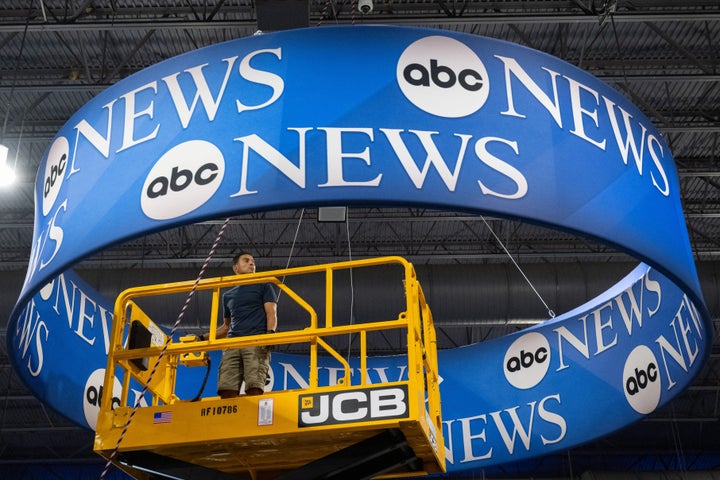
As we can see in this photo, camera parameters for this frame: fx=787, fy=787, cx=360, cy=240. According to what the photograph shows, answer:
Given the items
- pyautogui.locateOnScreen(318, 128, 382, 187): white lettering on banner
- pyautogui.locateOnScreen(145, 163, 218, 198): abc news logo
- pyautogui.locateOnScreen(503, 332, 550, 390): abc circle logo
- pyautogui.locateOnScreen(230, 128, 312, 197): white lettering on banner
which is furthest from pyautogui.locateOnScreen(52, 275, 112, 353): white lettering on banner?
pyautogui.locateOnScreen(503, 332, 550, 390): abc circle logo

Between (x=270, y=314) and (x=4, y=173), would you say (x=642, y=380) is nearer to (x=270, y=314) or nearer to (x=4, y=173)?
(x=270, y=314)

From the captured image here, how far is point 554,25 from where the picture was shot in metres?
17.9

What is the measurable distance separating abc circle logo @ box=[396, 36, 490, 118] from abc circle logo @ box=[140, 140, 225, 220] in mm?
1894

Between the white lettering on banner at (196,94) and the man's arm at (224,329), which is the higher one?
the white lettering on banner at (196,94)

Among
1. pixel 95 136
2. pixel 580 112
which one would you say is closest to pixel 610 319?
pixel 580 112

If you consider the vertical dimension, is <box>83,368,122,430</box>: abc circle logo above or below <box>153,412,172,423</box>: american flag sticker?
above

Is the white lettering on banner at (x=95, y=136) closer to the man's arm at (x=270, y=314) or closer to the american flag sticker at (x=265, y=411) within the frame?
the man's arm at (x=270, y=314)

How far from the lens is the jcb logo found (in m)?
7.46

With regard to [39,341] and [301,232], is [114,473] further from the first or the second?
[39,341]

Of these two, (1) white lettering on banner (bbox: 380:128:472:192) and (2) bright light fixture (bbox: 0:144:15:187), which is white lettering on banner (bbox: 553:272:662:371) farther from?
(2) bright light fixture (bbox: 0:144:15:187)

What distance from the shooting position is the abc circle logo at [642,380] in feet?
39.3

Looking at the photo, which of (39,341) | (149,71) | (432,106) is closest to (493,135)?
(432,106)

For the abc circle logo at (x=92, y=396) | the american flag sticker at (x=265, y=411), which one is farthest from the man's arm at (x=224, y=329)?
the abc circle logo at (x=92, y=396)

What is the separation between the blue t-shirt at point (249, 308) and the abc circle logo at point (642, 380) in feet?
20.4
